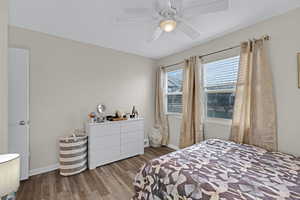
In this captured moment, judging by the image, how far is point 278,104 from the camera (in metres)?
1.82

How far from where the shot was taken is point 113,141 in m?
2.66

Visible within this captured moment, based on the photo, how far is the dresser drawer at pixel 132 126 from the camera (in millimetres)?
2816

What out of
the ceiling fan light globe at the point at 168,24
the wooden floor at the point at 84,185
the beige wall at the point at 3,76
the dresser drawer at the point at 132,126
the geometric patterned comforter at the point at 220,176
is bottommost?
the wooden floor at the point at 84,185

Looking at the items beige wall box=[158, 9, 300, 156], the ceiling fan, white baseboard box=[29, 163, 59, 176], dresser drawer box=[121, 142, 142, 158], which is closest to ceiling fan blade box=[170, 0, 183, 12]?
the ceiling fan

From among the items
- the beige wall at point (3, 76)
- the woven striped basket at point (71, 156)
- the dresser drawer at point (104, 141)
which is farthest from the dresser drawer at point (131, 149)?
the beige wall at point (3, 76)

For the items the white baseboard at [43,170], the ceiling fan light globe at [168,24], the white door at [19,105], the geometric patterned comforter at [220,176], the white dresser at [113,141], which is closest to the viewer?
the geometric patterned comforter at [220,176]

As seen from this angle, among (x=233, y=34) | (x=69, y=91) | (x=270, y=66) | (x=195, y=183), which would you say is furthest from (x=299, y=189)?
(x=69, y=91)

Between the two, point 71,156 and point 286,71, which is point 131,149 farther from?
point 286,71

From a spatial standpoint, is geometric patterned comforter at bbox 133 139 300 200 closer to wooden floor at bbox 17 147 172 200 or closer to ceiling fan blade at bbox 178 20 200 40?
wooden floor at bbox 17 147 172 200

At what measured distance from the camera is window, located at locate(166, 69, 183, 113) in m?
3.34

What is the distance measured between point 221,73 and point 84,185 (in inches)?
117

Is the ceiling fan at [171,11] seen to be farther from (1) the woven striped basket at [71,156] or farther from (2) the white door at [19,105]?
(1) the woven striped basket at [71,156]

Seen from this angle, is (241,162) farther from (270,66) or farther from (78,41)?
(78,41)

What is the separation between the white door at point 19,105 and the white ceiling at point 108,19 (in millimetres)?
573
